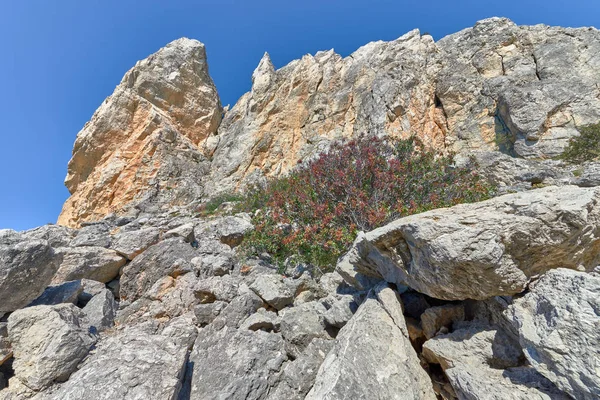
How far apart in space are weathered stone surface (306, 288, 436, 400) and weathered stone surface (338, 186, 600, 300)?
2.91ft

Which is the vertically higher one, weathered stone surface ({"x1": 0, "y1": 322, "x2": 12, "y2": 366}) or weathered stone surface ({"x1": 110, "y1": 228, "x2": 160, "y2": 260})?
weathered stone surface ({"x1": 110, "y1": 228, "x2": 160, "y2": 260})

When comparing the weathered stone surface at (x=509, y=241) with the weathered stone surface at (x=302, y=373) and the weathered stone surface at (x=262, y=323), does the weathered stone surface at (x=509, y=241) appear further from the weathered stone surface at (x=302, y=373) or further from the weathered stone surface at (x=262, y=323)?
the weathered stone surface at (x=262, y=323)

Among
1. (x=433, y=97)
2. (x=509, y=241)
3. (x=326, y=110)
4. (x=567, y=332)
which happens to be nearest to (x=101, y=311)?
(x=509, y=241)

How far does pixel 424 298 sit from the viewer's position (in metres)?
4.38

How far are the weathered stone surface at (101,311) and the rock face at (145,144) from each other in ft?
55.8

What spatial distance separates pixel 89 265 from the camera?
806cm

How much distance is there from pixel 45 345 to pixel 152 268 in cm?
390

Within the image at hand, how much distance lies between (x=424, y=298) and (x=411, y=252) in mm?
1232

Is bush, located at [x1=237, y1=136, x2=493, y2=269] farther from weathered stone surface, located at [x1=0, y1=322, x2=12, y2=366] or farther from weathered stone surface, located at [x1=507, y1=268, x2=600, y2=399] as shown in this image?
weathered stone surface, located at [x1=0, y1=322, x2=12, y2=366]

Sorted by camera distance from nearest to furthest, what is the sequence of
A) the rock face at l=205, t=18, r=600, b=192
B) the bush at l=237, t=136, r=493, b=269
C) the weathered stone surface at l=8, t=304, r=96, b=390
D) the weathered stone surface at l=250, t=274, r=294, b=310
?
the weathered stone surface at l=8, t=304, r=96, b=390
the weathered stone surface at l=250, t=274, r=294, b=310
the bush at l=237, t=136, r=493, b=269
the rock face at l=205, t=18, r=600, b=192

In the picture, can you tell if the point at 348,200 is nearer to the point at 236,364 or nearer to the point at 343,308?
the point at 343,308

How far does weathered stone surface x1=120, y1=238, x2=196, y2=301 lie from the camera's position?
26.5ft

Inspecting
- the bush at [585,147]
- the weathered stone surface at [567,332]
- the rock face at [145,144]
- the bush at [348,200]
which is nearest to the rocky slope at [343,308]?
the weathered stone surface at [567,332]

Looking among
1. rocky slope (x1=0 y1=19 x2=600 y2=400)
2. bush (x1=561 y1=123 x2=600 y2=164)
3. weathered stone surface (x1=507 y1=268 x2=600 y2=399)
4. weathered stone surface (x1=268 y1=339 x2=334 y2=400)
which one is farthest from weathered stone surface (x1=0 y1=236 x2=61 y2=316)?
bush (x1=561 y1=123 x2=600 y2=164)
